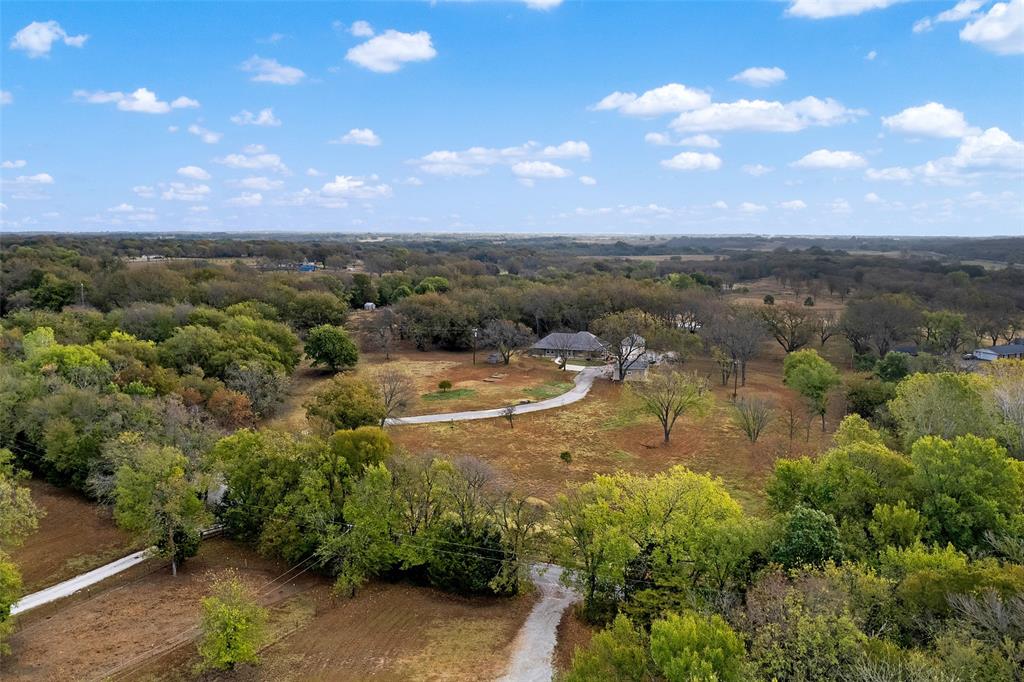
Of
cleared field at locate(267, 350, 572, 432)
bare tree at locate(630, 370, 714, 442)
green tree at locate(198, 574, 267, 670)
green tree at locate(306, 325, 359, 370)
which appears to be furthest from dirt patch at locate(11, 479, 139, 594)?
bare tree at locate(630, 370, 714, 442)

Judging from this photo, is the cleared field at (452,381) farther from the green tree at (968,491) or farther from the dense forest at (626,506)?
the green tree at (968,491)

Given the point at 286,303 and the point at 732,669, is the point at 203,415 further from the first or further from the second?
the point at 286,303

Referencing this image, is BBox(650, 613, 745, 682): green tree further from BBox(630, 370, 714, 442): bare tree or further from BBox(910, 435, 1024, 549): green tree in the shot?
BBox(630, 370, 714, 442): bare tree

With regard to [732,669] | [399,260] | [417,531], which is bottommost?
[417,531]

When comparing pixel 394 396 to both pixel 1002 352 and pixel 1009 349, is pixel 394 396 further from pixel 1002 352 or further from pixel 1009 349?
pixel 1009 349

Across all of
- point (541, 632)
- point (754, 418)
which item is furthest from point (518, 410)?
point (541, 632)

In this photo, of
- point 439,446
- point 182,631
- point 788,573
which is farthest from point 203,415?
point 788,573
